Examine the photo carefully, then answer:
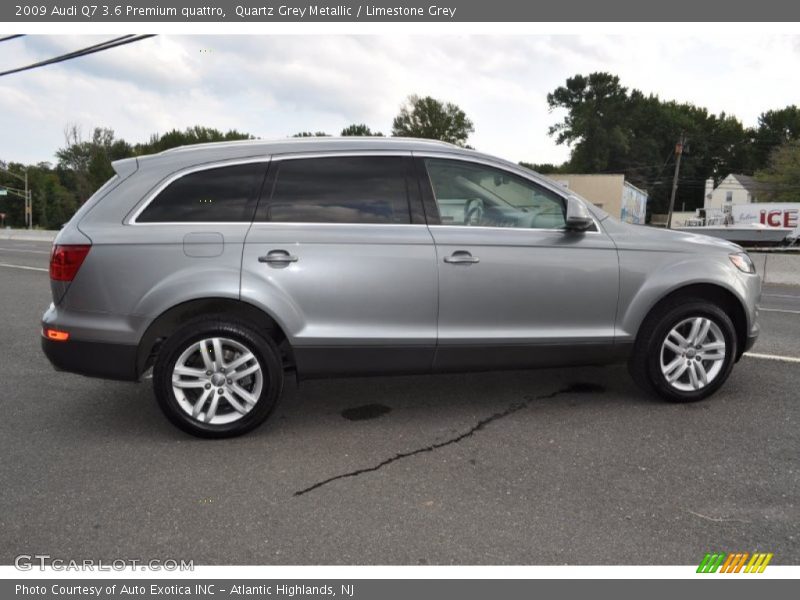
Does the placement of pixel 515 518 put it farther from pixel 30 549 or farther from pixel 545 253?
pixel 30 549

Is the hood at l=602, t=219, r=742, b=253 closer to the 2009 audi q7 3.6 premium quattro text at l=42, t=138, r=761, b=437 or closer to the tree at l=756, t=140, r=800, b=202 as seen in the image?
the 2009 audi q7 3.6 premium quattro text at l=42, t=138, r=761, b=437

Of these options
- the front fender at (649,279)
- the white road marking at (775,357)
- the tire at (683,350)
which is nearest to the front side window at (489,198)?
the front fender at (649,279)

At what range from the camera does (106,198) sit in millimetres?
3762

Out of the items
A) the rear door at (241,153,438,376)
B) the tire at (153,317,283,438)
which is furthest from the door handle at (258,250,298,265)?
the tire at (153,317,283,438)

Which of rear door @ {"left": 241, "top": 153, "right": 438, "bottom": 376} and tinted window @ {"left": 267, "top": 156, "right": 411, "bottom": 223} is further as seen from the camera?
tinted window @ {"left": 267, "top": 156, "right": 411, "bottom": 223}

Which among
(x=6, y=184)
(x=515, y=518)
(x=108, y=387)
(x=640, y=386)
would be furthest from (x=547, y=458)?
(x=6, y=184)

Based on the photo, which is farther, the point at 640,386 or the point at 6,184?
the point at 6,184

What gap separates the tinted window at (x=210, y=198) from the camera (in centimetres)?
375

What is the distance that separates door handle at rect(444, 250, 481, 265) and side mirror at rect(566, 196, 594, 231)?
0.67m

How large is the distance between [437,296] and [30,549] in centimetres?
245

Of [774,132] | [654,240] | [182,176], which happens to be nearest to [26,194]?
[182,176]

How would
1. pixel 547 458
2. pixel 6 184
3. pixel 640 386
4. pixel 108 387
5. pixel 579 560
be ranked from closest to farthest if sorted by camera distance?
1. pixel 579 560
2. pixel 547 458
3. pixel 640 386
4. pixel 108 387
5. pixel 6 184

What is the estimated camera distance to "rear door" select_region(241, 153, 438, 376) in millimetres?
3730

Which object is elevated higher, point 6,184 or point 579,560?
point 6,184
